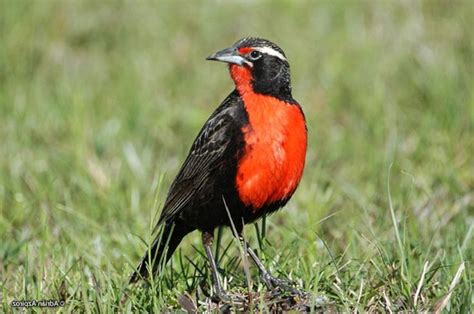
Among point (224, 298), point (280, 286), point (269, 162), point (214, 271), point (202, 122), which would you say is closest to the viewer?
point (224, 298)

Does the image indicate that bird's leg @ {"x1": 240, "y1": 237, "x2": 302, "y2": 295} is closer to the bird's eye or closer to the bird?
the bird

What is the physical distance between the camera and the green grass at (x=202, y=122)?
4.84m

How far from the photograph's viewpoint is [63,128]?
801cm

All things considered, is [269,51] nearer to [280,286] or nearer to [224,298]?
[280,286]

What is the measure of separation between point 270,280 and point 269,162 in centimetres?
57

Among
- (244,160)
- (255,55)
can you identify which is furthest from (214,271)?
(255,55)

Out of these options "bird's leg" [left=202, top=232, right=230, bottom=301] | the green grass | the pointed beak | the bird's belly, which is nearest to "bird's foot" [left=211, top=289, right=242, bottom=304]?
"bird's leg" [left=202, top=232, right=230, bottom=301]

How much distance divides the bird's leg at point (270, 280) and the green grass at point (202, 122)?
0.07m

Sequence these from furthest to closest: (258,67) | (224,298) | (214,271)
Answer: (258,67), (214,271), (224,298)

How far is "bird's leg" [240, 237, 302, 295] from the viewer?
4513mm

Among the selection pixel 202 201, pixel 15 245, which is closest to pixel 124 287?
pixel 202 201

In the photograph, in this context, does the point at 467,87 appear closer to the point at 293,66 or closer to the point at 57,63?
the point at 293,66

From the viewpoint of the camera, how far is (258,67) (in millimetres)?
5223

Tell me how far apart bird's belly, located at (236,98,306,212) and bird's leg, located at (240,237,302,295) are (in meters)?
0.25
